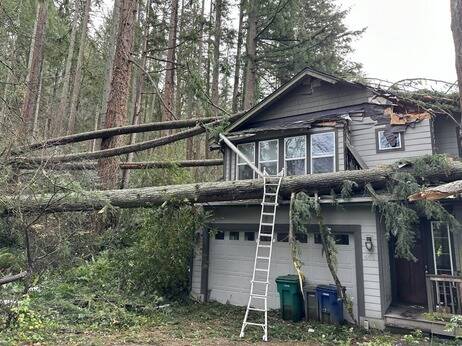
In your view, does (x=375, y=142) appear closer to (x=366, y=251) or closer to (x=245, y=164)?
(x=366, y=251)

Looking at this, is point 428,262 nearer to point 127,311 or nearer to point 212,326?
point 212,326

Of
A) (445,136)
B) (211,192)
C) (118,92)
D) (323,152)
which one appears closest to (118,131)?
(118,92)

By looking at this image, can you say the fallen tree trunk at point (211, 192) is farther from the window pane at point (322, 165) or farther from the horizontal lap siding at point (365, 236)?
the window pane at point (322, 165)

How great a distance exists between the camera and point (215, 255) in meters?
11.3

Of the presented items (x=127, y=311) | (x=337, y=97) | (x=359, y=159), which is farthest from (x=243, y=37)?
(x=127, y=311)

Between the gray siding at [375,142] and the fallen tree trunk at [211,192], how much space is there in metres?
1.56

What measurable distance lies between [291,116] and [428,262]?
18.9 feet

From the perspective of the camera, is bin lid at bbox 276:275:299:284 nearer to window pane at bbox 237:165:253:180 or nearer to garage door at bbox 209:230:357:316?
garage door at bbox 209:230:357:316

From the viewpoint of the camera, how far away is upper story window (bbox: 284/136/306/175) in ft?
34.9

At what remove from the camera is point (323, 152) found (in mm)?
10320

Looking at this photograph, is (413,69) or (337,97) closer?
(337,97)

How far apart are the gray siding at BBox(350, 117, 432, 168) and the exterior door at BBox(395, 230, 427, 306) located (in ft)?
7.41

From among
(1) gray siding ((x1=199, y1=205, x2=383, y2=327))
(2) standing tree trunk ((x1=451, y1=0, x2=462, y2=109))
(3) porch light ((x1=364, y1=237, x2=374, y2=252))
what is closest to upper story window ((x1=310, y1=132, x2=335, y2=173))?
(1) gray siding ((x1=199, y1=205, x2=383, y2=327))

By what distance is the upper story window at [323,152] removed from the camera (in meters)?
10.2
